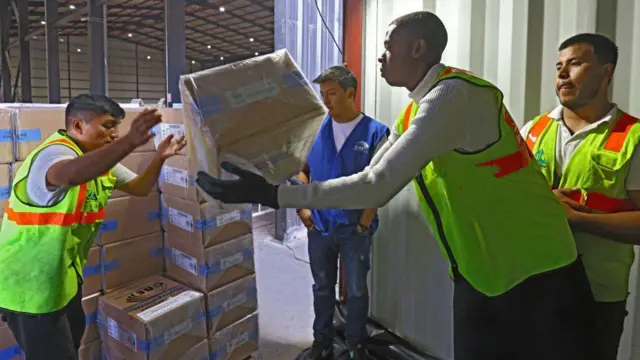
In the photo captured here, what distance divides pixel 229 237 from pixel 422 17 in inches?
65.5

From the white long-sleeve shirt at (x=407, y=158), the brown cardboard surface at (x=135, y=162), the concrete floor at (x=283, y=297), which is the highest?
the white long-sleeve shirt at (x=407, y=158)

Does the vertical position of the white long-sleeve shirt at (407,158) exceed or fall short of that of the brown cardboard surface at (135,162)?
it exceeds it

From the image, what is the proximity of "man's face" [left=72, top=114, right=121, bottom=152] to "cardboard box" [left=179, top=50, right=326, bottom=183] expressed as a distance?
0.75 m

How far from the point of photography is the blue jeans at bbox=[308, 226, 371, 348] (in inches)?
88.6

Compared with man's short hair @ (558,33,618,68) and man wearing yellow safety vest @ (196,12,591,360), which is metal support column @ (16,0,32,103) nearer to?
man wearing yellow safety vest @ (196,12,591,360)

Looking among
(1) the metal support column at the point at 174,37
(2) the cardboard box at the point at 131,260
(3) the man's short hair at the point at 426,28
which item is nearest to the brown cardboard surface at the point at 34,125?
(2) the cardboard box at the point at 131,260

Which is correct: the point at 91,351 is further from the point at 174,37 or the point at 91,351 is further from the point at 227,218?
the point at 174,37

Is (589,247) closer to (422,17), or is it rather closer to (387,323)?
(422,17)

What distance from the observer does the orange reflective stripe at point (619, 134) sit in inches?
51.4

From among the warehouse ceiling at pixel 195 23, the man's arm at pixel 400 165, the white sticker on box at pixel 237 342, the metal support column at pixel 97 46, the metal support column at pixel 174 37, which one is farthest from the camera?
the warehouse ceiling at pixel 195 23

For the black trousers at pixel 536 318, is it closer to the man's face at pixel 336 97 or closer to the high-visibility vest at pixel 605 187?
the high-visibility vest at pixel 605 187

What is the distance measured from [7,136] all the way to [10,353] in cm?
98

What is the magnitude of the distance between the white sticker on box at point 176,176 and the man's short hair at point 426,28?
1.50 m

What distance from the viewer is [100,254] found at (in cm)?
225
